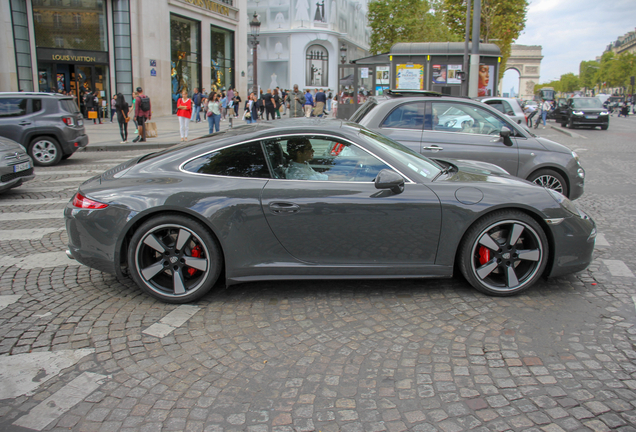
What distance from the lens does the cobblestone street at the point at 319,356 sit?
8.80 feet

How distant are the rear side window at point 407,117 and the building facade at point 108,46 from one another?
889 inches

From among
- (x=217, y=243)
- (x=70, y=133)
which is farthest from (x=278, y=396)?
(x=70, y=133)

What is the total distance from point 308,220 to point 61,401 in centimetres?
199

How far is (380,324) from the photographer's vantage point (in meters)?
3.72

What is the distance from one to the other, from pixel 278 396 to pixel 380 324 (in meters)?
1.12

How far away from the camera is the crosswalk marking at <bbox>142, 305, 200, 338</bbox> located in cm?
363

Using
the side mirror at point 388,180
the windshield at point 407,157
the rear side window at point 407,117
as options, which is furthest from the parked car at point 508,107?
the side mirror at point 388,180

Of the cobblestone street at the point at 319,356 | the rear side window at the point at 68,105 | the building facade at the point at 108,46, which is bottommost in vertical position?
the cobblestone street at the point at 319,356

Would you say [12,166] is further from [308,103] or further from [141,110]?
[308,103]

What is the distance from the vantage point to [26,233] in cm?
623

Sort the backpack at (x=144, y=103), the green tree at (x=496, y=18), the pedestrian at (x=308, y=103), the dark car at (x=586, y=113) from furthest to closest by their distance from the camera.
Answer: the green tree at (x=496, y=18) → the pedestrian at (x=308, y=103) → the dark car at (x=586, y=113) → the backpack at (x=144, y=103)

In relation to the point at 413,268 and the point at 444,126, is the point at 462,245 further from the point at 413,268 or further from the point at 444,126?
the point at 444,126

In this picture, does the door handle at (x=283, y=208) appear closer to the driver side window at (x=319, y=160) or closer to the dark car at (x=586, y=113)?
the driver side window at (x=319, y=160)

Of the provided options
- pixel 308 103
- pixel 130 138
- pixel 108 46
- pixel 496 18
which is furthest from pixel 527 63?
pixel 130 138
